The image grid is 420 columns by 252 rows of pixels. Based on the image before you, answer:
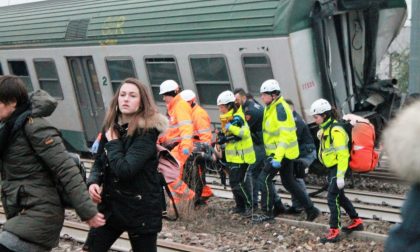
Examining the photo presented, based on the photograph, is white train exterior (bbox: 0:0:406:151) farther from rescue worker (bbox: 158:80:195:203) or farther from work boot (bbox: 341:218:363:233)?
work boot (bbox: 341:218:363:233)

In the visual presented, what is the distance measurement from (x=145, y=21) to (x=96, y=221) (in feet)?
27.2

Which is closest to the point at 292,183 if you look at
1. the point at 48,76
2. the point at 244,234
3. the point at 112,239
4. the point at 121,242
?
the point at 244,234

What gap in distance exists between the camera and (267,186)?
7961 millimetres

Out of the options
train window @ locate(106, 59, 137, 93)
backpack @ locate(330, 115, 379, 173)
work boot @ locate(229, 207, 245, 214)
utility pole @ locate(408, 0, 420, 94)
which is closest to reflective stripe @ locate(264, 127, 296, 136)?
backpack @ locate(330, 115, 379, 173)

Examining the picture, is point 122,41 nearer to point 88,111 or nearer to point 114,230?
point 88,111

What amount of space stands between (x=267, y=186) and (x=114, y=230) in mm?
3937

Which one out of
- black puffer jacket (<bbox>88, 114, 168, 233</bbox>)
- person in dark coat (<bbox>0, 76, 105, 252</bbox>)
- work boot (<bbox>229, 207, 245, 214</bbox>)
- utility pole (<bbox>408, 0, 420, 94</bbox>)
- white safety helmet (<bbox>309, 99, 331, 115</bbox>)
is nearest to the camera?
person in dark coat (<bbox>0, 76, 105, 252</bbox>)

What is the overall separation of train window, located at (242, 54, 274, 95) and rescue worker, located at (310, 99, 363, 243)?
270 cm

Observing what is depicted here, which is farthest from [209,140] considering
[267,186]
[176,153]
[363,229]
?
[363,229]

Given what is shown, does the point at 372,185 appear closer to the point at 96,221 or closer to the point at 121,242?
the point at 121,242

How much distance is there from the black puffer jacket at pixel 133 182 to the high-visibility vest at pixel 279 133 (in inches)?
139

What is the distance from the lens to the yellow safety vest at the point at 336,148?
6914mm

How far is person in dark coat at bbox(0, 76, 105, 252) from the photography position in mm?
3760

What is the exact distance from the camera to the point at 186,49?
1101 centimetres
